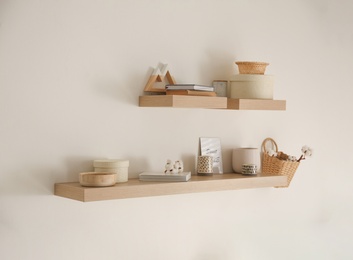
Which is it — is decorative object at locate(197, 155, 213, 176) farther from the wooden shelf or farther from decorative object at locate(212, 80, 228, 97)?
decorative object at locate(212, 80, 228, 97)

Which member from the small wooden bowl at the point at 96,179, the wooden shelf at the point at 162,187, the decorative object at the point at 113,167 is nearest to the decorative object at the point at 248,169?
the wooden shelf at the point at 162,187

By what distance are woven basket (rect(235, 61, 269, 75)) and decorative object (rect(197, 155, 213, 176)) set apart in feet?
1.54

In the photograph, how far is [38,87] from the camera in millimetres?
2250

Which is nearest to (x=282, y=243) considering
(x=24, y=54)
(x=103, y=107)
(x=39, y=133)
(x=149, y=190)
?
(x=149, y=190)

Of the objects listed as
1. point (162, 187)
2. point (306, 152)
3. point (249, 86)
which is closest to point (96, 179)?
point (162, 187)

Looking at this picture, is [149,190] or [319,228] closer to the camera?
[149,190]

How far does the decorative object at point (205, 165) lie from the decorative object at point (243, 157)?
20 cm

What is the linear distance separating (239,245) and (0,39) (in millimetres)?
1583

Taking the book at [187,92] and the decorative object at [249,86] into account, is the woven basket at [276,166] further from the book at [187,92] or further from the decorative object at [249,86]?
the book at [187,92]

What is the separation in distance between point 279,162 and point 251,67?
1.74 feet

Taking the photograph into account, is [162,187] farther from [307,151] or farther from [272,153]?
[307,151]

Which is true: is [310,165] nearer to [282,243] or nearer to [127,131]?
[282,243]

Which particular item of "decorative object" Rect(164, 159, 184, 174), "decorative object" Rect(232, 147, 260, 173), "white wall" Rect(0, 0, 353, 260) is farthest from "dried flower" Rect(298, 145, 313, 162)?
"decorative object" Rect(164, 159, 184, 174)

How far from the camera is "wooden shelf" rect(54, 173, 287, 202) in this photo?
7.13 ft
